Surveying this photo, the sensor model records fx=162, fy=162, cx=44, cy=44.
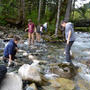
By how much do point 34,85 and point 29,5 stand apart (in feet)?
85.2

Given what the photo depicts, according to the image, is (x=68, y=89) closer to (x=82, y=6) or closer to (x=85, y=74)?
(x=85, y=74)

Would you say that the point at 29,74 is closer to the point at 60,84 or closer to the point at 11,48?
the point at 60,84

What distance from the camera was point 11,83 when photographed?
14.9 feet

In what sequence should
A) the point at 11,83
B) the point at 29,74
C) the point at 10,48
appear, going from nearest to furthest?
the point at 11,83
the point at 29,74
the point at 10,48

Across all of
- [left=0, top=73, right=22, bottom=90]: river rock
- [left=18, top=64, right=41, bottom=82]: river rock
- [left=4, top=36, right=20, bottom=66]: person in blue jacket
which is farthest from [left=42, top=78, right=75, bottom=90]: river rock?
[left=4, top=36, right=20, bottom=66]: person in blue jacket

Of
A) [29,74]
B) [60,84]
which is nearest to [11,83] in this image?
[29,74]

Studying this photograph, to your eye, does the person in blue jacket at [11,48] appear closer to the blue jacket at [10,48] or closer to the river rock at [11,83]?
the blue jacket at [10,48]

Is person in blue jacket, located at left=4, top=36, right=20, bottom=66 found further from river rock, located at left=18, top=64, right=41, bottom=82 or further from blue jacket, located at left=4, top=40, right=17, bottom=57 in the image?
river rock, located at left=18, top=64, right=41, bottom=82

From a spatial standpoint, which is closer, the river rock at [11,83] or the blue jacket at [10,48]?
the river rock at [11,83]

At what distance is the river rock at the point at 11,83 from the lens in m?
4.36

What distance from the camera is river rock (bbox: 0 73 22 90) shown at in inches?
172

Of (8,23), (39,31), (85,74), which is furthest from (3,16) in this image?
(85,74)

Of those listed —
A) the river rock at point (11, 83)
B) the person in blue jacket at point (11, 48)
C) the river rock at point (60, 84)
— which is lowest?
the river rock at point (60, 84)

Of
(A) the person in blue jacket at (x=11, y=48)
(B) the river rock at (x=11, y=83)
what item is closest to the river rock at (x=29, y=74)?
(B) the river rock at (x=11, y=83)
